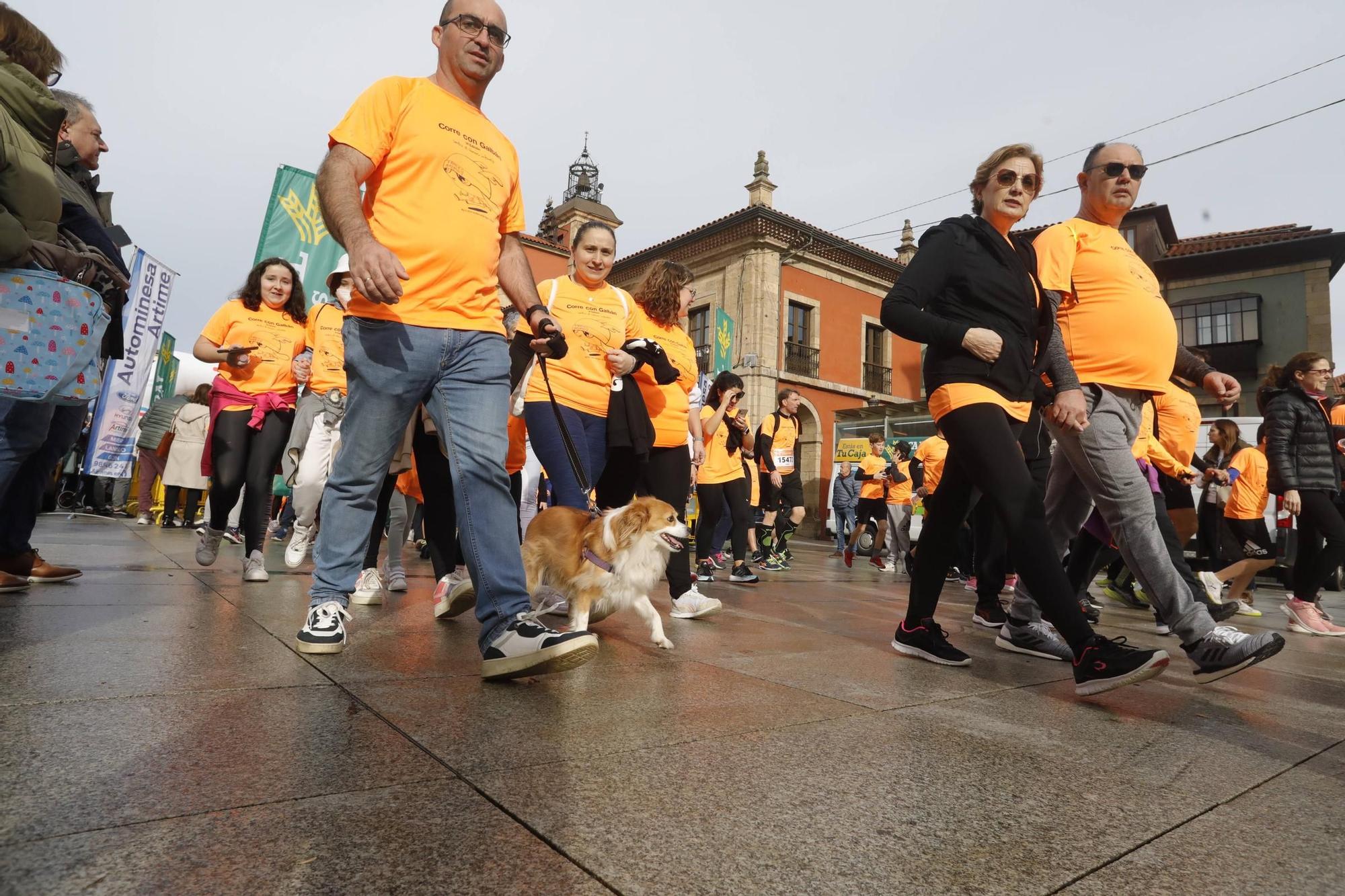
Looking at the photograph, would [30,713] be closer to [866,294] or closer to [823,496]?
[823,496]

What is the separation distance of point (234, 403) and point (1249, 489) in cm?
833

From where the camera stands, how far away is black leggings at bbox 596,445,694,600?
442 cm

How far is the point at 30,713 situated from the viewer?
1.82m

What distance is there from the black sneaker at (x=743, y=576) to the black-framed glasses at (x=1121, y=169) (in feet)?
A: 15.4

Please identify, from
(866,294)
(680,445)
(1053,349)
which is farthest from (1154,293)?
(866,294)

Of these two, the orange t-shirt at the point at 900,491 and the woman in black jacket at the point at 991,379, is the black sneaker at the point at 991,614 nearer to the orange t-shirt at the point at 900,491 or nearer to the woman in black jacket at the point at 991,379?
the woman in black jacket at the point at 991,379

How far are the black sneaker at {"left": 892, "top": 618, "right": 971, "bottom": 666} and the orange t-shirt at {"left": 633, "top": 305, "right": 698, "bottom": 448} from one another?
5.49 feet

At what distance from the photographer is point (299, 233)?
10.3 meters

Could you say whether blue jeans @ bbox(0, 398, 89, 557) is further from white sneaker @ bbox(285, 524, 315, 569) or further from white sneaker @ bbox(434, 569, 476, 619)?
white sneaker @ bbox(434, 569, 476, 619)

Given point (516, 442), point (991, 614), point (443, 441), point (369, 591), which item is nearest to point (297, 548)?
point (369, 591)

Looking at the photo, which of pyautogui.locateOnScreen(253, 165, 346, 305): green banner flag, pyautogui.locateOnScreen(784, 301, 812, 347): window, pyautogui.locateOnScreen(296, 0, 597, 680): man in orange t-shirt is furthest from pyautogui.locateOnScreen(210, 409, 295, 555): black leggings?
pyautogui.locateOnScreen(784, 301, 812, 347): window

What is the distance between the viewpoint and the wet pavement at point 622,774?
124 centimetres

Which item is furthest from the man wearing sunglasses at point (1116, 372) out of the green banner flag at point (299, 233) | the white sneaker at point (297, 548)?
the green banner flag at point (299, 233)

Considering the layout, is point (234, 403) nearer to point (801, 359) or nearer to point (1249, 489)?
point (1249, 489)
